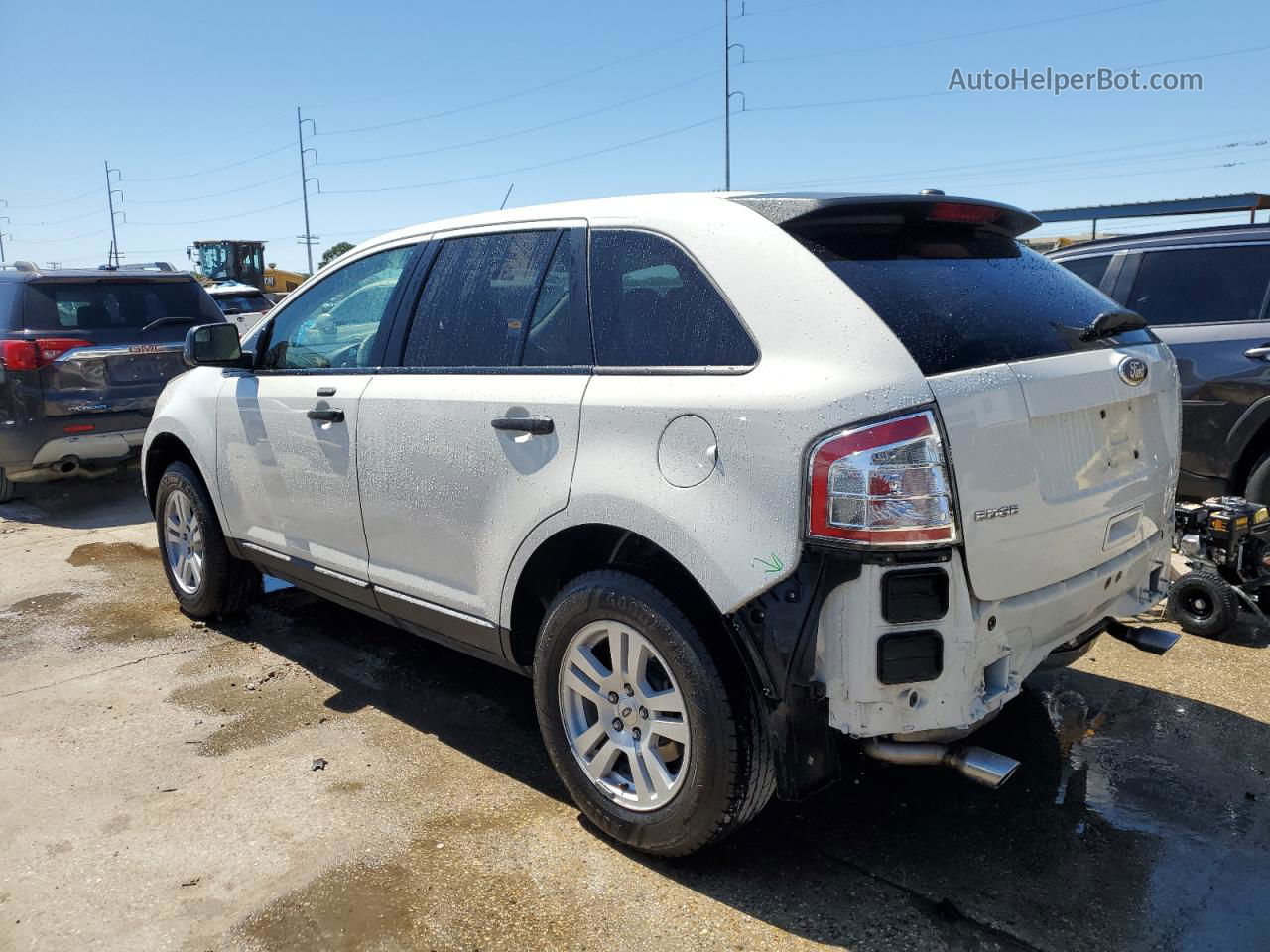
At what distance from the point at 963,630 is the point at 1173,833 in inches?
49.0

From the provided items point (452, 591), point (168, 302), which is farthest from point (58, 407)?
point (452, 591)

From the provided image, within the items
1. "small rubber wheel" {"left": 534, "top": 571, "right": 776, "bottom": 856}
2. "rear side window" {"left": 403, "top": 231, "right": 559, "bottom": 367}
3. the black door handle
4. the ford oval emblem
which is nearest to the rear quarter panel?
"rear side window" {"left": 403, "top": 231, "right": 559, "bottom": 367}

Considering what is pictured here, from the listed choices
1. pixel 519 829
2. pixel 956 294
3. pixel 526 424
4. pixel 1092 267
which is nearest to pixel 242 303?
pixel 1092 267

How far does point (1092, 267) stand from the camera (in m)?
6.07

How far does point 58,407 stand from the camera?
24.9 feet

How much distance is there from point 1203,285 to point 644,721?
4.48 meters

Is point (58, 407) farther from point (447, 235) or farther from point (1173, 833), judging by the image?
point (1173, 833)

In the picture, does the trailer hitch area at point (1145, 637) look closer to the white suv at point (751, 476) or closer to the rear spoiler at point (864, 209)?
the white suv at point (751, 476)

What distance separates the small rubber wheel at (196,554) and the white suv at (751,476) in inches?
58.7

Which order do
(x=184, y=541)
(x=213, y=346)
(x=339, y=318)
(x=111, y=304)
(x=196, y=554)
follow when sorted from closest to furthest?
(x=339, y=318)
(x=213, y=346)
(x=196, y=554)
(x=184, y=541)
(x=111, y=304)

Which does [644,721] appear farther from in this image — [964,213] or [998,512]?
[964,213]

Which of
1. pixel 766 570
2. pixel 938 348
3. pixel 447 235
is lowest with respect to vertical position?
pixel 766 570

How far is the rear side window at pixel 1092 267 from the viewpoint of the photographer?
5.99 meters

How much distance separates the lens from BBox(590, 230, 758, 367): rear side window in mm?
2689
